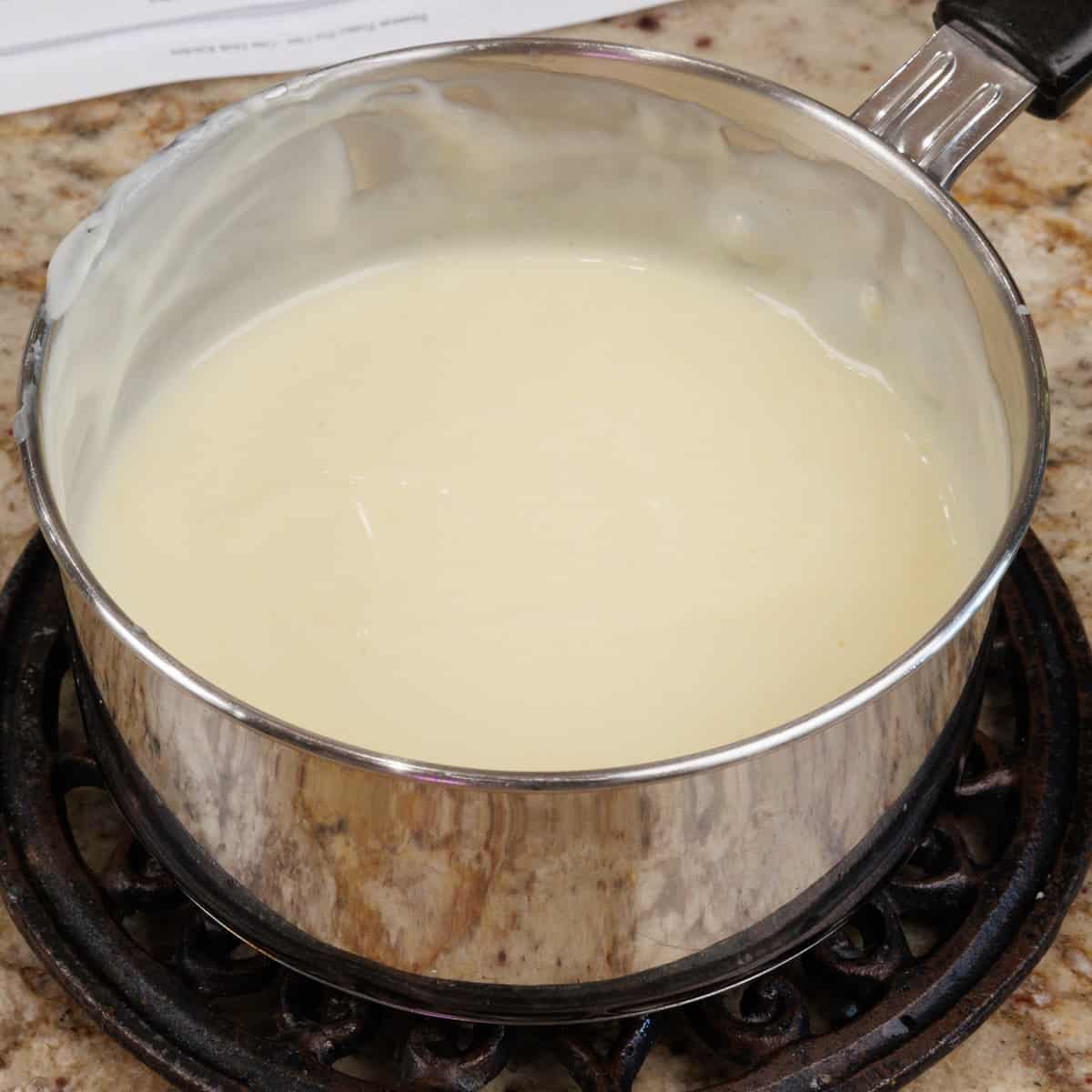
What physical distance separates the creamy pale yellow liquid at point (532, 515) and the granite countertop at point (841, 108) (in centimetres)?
13

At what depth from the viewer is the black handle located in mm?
817

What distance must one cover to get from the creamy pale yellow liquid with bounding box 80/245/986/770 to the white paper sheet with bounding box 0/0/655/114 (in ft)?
0.97

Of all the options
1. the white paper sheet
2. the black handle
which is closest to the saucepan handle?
the black handle

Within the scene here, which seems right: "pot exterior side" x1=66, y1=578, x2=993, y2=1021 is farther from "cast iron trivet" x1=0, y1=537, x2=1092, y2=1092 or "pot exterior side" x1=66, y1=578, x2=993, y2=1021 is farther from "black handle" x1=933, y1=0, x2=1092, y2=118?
"black handle" x1=933, y1=0, x2=1092, y2=118

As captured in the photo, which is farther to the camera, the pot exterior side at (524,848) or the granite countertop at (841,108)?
the granite countertop at (841,108)

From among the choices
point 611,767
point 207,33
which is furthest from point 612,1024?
point 207,33

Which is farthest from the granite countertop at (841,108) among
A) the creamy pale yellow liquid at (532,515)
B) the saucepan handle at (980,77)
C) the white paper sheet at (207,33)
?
the saucepan handle at (980,77)

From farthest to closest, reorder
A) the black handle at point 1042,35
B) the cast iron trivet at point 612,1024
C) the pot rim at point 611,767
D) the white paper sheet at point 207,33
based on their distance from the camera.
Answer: the white paper sheet at point 207,33 → the black handle at point 1042,35 → the cast iron trivet at point 612,1024 → the pot rim at point 611,767

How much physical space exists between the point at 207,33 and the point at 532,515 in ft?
1.96

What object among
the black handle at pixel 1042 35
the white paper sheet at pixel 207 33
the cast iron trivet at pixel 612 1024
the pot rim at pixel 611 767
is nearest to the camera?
the pot rim at pixel 611 767

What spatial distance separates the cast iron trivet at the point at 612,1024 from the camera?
2.29 feet

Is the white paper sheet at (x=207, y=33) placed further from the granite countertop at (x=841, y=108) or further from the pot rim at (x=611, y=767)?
the pot rim at (x=611, y=767)

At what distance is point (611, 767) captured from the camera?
0.62 meters

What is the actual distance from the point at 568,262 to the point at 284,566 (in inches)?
13.5
